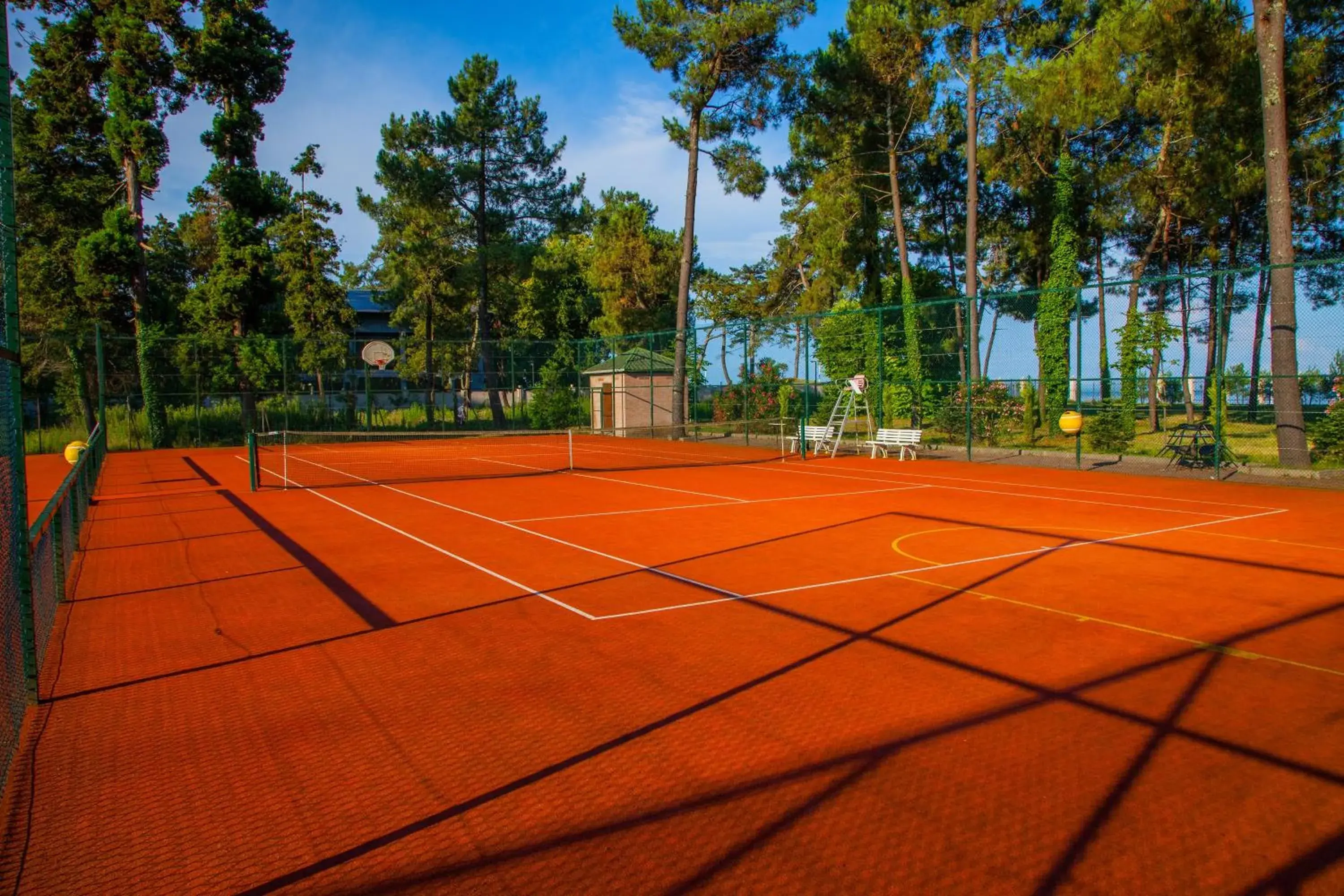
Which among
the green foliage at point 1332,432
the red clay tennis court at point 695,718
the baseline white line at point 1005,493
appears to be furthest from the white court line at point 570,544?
the green foliage at point 1332,432

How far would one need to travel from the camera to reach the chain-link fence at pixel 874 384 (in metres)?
17.8

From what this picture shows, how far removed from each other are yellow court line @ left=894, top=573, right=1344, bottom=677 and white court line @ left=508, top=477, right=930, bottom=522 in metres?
4.89

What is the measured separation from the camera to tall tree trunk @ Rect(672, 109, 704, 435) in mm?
28578

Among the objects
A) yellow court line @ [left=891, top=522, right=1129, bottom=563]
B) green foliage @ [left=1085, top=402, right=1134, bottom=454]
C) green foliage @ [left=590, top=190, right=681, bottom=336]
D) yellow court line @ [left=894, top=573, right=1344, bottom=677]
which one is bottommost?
yellow court line @ [left=894, top=573, right=1344, bottom=677]

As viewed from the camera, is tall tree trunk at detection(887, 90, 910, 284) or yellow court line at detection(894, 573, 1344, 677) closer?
yellow court line at detection(894, 573, 1344, 677)

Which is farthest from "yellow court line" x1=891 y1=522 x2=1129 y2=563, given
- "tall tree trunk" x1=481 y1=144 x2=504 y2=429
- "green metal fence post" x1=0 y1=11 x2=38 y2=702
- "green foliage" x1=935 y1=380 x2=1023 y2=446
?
"tall tree trunk" x1=481 y1=144 x2=504 y2=429

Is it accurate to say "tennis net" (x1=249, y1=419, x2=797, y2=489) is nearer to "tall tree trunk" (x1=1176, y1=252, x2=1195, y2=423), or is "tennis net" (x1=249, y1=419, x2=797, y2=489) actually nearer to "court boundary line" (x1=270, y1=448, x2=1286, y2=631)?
"court boundary line" (x1=270, y1=448, x2=1286, y2=631)

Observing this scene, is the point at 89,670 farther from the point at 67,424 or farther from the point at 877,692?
the point at 67,424

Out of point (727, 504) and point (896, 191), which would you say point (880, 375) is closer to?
point (896, 191)

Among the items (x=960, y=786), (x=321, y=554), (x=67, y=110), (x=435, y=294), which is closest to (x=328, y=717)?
(x=960, y=786)

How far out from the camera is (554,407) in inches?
1312

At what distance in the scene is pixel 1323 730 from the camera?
3756mm

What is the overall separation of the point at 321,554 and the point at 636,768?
5.84 meters

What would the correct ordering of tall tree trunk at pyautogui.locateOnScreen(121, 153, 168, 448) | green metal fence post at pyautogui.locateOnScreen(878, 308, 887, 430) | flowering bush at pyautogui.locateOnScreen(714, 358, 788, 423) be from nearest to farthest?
green metal fence post at pyautogui.locateOnScreen(878, 308, 887, 430) < tall tree trunk at pyautogui.locateOnScreen(121, 153, 168, 448) < flowering bush at pyautogui.locateOnScreen(714, 358, 788, 423)
